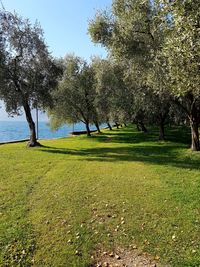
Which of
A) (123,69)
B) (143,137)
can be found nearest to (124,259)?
(123,69)

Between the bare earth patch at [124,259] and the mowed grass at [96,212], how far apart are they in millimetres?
214

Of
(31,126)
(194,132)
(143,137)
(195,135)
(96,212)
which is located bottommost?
(96,212)

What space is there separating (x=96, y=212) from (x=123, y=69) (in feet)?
73.1

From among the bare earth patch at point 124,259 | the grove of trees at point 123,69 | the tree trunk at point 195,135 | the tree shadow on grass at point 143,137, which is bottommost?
the bare earth patch at point 124,259

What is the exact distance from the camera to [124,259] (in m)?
8.98

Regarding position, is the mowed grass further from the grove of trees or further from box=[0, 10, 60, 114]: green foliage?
box=[0, 10, 60, 114]: green foliage

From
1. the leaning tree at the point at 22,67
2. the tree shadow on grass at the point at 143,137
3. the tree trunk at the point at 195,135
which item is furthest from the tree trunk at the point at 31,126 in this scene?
the tree trunk at the point at 195,135

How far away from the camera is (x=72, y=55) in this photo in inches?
2120

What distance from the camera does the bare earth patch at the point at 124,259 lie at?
8.70 m

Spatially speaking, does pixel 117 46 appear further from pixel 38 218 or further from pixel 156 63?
pixel 38 218

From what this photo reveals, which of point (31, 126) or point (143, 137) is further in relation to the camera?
point (143, 137)

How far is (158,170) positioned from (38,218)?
9.37 metres

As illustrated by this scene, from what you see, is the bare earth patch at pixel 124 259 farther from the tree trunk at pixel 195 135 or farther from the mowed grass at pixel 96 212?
the tree trunk at pixel 195 135

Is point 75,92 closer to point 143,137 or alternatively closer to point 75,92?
point 75,92
